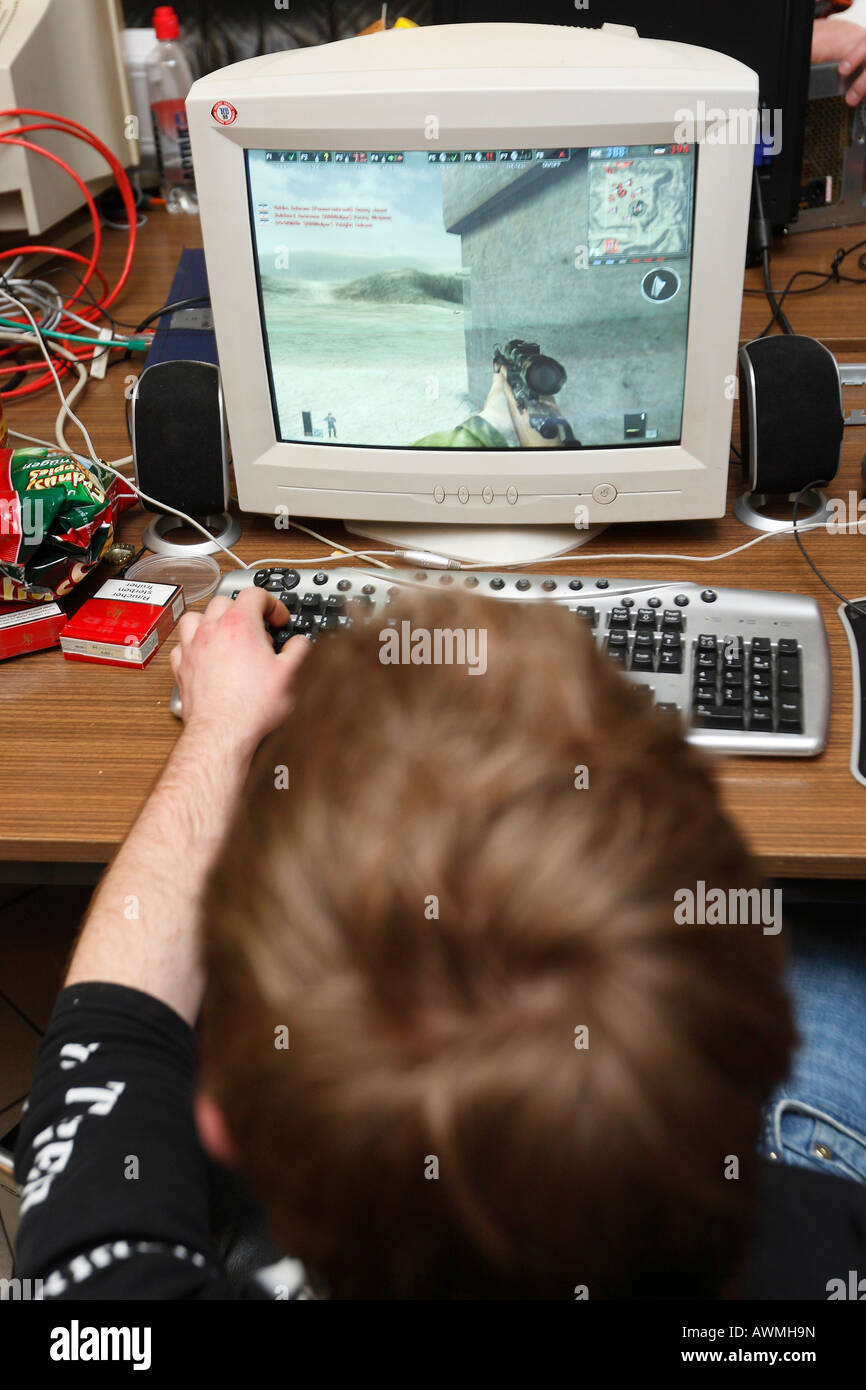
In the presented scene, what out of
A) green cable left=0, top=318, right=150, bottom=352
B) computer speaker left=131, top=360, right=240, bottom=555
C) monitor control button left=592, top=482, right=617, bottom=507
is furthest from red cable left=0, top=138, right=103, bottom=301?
monitor control button left=592, top=482, right=617, bottom=507

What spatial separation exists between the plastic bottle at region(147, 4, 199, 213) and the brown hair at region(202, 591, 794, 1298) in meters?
1.56

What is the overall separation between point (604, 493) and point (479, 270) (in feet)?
0.80

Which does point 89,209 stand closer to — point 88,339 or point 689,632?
point 88,339

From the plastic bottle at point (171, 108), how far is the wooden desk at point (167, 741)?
2.38 feet

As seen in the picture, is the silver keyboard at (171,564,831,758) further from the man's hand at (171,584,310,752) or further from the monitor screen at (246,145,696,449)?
the monitor screen at (246,145,696,449)

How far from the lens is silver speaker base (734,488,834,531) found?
3.81 ft

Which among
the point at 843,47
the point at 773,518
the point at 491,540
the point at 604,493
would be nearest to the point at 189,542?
the point at 491,540

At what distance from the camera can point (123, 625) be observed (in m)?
1.04

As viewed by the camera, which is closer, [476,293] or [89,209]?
[476,293]

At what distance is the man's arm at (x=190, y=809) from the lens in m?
0.66

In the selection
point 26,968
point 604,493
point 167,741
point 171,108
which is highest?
point 171,108

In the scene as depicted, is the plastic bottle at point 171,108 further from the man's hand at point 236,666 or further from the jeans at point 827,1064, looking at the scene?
the jeans at point 827,1064
